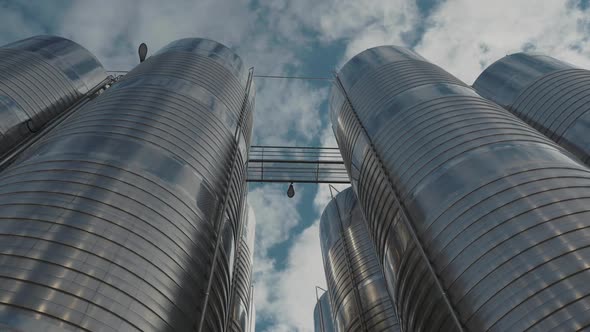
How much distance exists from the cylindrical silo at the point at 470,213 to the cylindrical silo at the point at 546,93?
5134 millimetres

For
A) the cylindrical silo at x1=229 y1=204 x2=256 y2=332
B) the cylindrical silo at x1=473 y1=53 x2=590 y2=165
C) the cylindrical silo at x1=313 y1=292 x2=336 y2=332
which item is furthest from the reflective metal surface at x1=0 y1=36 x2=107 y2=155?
the cylindrical silo at x1=473 y1=53 x2=590 y2=165

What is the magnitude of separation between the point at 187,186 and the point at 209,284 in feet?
7.67

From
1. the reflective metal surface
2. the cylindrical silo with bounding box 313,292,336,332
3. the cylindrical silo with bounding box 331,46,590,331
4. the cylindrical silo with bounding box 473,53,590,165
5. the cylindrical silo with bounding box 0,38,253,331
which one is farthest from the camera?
the cylindrical silo with bounding box 313,292,336,332

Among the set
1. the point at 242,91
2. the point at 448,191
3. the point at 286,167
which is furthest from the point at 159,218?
the point at 286,167

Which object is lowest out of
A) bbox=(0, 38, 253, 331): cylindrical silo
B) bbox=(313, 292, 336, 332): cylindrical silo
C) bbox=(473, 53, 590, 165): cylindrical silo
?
bbox=(0, 38, 253, 331): cylindrical silo

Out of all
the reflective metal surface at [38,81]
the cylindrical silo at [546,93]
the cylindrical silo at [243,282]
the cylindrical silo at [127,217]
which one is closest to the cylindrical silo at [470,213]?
the cylindrical silo at [127,217]

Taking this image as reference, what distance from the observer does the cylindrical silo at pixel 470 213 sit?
7027mm

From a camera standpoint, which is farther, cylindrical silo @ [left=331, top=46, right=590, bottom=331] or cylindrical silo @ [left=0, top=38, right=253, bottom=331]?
cylindrical silo @ [left=331, top=46, right=590, bottom=331]

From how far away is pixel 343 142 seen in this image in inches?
682

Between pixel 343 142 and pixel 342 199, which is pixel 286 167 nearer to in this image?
pixel 342 199

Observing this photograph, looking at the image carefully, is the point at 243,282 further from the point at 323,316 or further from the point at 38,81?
the point at 38,81

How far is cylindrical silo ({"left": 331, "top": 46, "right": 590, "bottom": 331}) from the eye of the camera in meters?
7.03

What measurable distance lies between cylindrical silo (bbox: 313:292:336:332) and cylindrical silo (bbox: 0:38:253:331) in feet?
41.5

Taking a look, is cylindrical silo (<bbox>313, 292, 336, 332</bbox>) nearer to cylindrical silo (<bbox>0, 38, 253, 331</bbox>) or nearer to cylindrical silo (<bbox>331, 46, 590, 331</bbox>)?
cylindrical silo (<bbox>331, 46, 590, 331</bbox>)
